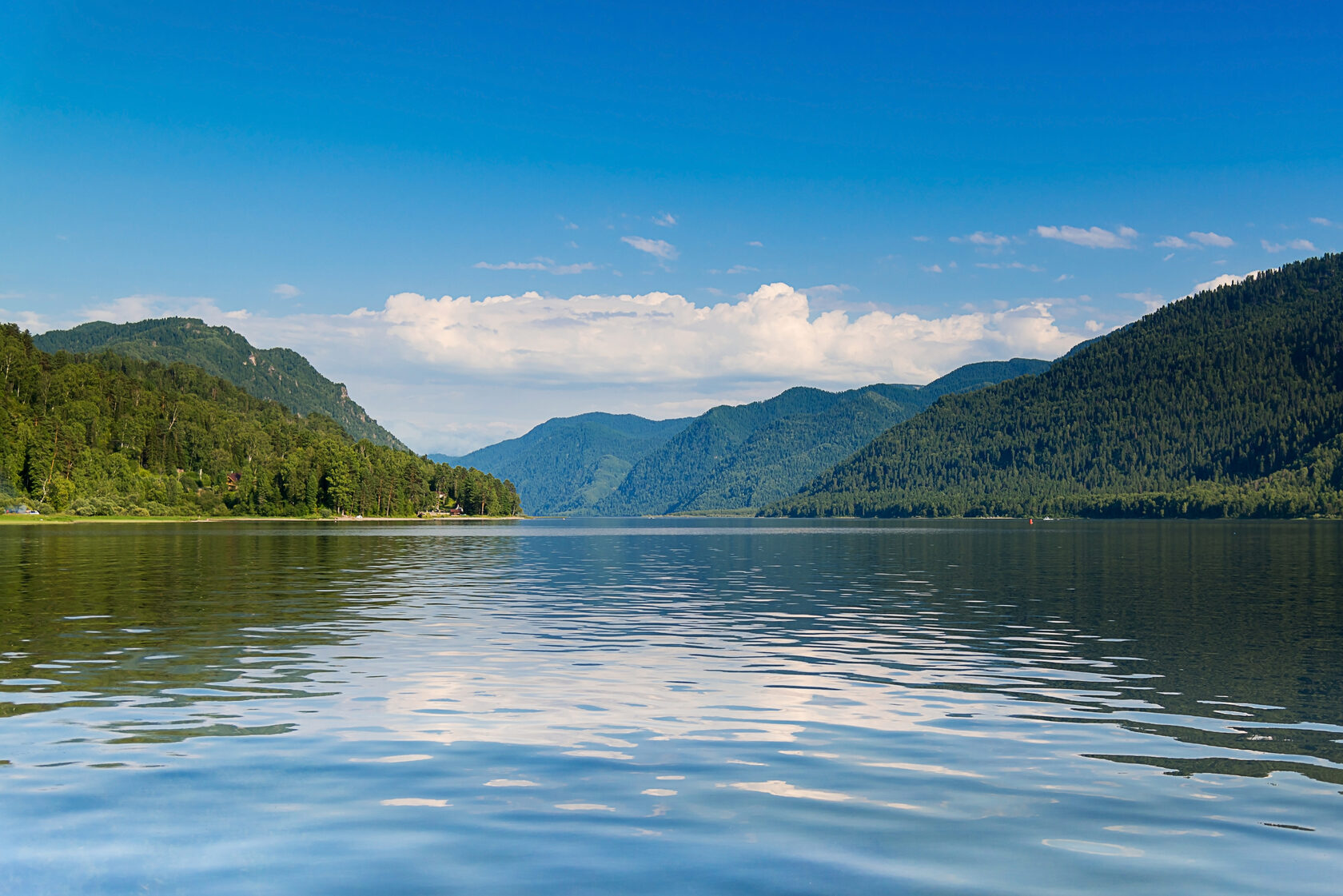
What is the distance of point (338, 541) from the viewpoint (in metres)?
145

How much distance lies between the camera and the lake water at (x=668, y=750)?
14.2m

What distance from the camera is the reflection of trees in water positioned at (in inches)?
1110

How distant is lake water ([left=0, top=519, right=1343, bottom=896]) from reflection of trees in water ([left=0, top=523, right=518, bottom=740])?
0.95 feet

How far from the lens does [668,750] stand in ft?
70.5

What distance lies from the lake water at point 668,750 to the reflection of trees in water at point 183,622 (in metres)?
0.29

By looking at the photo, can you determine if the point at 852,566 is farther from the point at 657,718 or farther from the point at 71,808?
the point at 71,808

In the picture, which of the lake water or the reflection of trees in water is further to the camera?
the reflection of trees in water

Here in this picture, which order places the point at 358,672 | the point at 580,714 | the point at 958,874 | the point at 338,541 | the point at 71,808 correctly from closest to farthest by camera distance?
the point at 958,874 → the point at 71,808 → the point at 580,714 → the point at 358,672 → the point at 338,541

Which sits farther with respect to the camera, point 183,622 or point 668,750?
point 183,622

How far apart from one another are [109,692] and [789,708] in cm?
1848

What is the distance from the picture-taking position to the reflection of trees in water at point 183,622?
28.2 m

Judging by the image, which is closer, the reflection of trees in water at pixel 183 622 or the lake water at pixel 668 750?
the lake water at pixel 668 750

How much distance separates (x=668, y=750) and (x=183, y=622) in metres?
32.1

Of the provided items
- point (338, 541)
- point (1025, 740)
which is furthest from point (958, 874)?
point (338, 541)
